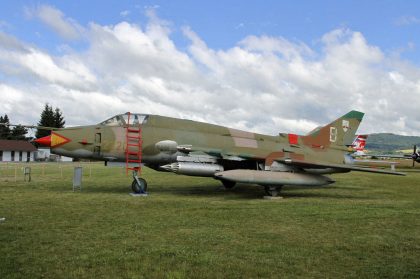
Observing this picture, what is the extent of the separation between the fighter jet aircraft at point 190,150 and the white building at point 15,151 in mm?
64546

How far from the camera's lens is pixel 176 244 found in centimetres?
638

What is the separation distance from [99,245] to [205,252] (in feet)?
5.69

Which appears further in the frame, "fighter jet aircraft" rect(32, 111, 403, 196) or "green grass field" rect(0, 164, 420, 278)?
"fighter jet aircraft" rect(32, 111, 403, 196)

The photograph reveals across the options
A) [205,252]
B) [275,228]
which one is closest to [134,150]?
[275,228]

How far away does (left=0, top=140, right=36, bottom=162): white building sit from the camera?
70312mm

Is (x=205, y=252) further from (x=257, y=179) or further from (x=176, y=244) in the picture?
(x=257, y=179)

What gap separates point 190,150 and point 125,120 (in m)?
2.68

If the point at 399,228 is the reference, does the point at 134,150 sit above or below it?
above

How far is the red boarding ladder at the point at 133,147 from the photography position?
14.0m

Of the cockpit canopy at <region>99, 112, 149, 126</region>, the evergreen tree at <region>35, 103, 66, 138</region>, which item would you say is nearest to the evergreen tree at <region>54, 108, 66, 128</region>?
the evergreen tree at <region>35, 103, 66, 138</region>

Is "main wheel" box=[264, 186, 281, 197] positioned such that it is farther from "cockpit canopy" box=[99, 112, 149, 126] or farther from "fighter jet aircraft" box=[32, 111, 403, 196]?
"cockpit canopy" box=[99, 112, 149, 126]

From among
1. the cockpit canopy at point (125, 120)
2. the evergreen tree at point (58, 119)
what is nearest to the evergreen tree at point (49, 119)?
the evergreen tree at point (58, 119)

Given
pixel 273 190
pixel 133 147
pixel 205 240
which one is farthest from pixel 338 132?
pixel 205 240

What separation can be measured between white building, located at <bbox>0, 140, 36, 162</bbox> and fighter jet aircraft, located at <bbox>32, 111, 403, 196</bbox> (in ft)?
212
